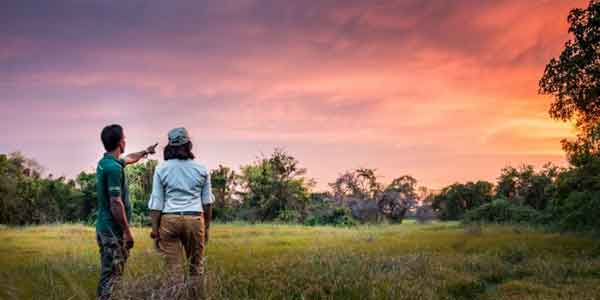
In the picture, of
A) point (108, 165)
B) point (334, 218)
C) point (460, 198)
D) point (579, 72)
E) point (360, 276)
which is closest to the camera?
point (108, 165)

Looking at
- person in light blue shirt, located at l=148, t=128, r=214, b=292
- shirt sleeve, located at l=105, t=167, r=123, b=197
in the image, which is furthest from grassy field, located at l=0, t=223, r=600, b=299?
shirt sleeve, located at l=105, t=167, r=123, b=197

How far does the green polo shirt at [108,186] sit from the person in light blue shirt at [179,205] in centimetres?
50

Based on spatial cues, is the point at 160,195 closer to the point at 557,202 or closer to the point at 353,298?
the point at 353,298

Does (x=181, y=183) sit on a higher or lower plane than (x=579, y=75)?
lower

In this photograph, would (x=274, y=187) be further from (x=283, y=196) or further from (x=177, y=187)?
(x=177, y=187)

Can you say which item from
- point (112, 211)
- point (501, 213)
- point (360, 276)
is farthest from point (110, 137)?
point (501, 213)

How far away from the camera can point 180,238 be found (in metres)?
7.45

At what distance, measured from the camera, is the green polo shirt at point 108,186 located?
705 centimetres

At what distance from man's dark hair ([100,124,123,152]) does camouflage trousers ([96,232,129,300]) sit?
1.25 meters

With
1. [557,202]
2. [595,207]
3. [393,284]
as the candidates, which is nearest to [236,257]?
[393,284]

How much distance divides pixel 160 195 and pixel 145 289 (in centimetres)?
145

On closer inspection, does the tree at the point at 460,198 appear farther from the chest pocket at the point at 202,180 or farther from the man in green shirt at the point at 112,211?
the man in green shirt at the point at 112,211

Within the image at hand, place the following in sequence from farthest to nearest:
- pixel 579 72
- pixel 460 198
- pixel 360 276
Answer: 1. pixel 460 198
2. pixel 579 72
3. pixel 360 276

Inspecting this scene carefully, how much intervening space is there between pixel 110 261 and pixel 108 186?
106 centimetres
